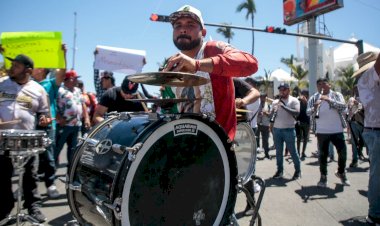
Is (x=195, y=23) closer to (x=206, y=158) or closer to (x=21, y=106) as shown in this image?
(x=206, y=158)

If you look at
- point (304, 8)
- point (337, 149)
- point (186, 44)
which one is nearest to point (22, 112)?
point (186, 44)

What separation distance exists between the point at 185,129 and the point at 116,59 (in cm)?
416

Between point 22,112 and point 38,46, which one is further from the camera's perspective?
point 38,46

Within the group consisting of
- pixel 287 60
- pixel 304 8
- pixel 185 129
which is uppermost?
pixel 304 8

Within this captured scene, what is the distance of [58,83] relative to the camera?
18.0 feet

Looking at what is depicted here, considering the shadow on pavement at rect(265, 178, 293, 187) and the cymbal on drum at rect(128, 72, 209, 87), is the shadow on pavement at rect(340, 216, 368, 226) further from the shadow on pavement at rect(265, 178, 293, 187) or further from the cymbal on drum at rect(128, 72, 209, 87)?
the cymbal on drum at rect(128, 72, 209, 87)

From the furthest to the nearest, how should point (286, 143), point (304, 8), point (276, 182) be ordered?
→ point (304, 8)
point (286, 143)
point (276, 182)

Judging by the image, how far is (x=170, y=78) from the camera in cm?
193

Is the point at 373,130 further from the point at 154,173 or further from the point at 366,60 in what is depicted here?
the point at 154,173

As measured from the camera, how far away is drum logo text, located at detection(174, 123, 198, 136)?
74.3 inches

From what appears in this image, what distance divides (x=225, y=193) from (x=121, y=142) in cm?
81

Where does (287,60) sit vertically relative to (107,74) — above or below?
above

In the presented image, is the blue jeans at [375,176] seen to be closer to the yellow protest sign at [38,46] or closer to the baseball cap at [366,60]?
the baseball cap at [366,60]

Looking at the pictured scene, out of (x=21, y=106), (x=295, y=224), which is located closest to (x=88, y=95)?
(x=21, y=106)
